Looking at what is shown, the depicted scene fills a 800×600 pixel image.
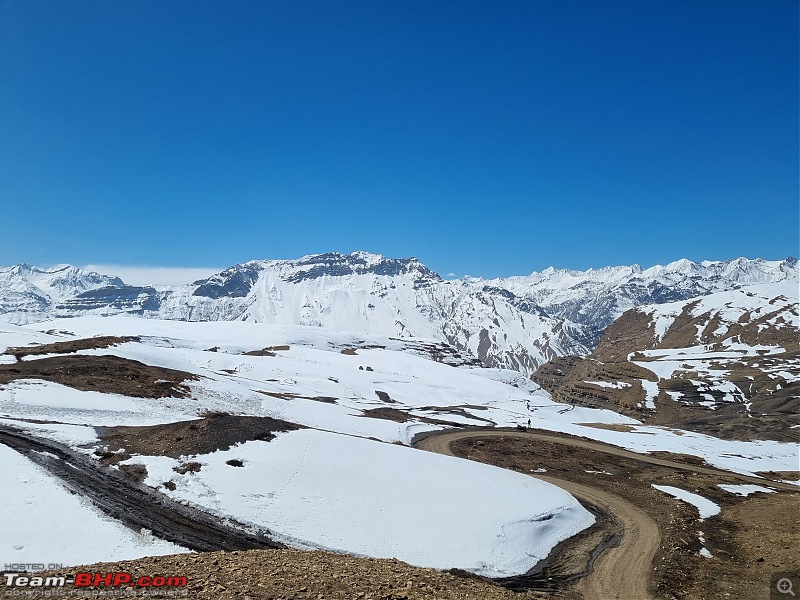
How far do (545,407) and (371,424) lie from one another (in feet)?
249

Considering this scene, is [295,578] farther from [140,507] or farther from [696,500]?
[696,500]

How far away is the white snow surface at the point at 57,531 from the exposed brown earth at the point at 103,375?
86.7ft

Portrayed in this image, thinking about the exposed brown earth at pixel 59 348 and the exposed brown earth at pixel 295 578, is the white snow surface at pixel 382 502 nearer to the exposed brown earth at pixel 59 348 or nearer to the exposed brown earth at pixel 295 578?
the exposed brown earth at pixel 295 578

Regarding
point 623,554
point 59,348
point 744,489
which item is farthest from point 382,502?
point 59,348

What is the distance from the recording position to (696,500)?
1378 inches

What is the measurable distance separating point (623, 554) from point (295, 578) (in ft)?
63.1

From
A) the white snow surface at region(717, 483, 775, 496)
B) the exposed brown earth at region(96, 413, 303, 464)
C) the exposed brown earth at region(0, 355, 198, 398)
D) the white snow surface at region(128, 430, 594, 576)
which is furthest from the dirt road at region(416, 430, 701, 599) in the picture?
the exposed brown earth at region(0, 355, 198, 398)

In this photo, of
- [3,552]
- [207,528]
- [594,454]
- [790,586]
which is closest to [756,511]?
[790,586]

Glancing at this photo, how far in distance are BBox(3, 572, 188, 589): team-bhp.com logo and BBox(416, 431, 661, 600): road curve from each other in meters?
17.2

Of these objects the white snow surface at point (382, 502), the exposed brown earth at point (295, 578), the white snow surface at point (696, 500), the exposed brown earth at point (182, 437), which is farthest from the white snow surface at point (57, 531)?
the white snow surface at point (696, 500)

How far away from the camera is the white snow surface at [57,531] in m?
16.8

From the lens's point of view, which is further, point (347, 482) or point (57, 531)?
point (347, 482)

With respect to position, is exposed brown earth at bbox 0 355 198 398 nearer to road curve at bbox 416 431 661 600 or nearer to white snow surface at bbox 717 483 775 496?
road curve at bbox 416 431 661 600

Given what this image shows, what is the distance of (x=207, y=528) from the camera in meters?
20.8
